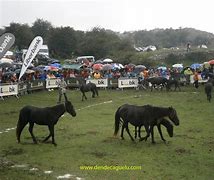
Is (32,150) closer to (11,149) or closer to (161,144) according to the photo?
(11,149)

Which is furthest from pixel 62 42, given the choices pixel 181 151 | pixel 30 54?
pixel 181 151

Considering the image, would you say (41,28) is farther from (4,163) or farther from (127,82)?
(4,163)

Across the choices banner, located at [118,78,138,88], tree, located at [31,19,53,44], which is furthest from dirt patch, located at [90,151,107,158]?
tree, located at [31,19,53,44]

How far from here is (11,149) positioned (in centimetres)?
1382

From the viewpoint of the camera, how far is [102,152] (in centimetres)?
1359

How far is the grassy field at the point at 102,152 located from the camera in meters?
11.3

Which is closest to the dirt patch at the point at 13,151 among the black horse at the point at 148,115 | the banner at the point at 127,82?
the black horse at the point at 148,115

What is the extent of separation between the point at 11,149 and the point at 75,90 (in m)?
20.6

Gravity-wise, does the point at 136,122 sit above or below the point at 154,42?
below

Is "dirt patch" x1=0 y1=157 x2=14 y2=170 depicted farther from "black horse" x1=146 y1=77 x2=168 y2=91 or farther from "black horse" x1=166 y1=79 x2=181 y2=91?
"black horse" x1=166 y1=79 x2=181 y2=91

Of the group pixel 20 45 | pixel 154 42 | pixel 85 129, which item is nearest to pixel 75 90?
pixel 85 129

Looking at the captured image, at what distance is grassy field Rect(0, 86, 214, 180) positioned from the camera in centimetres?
1128

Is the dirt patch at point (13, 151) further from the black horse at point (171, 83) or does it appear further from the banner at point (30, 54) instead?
the black horse at point (171, 83)

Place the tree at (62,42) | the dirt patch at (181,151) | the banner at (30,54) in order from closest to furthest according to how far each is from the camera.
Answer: the dirt patch at (181,151) → the banner at (30,54) → the tree at (62,42)
